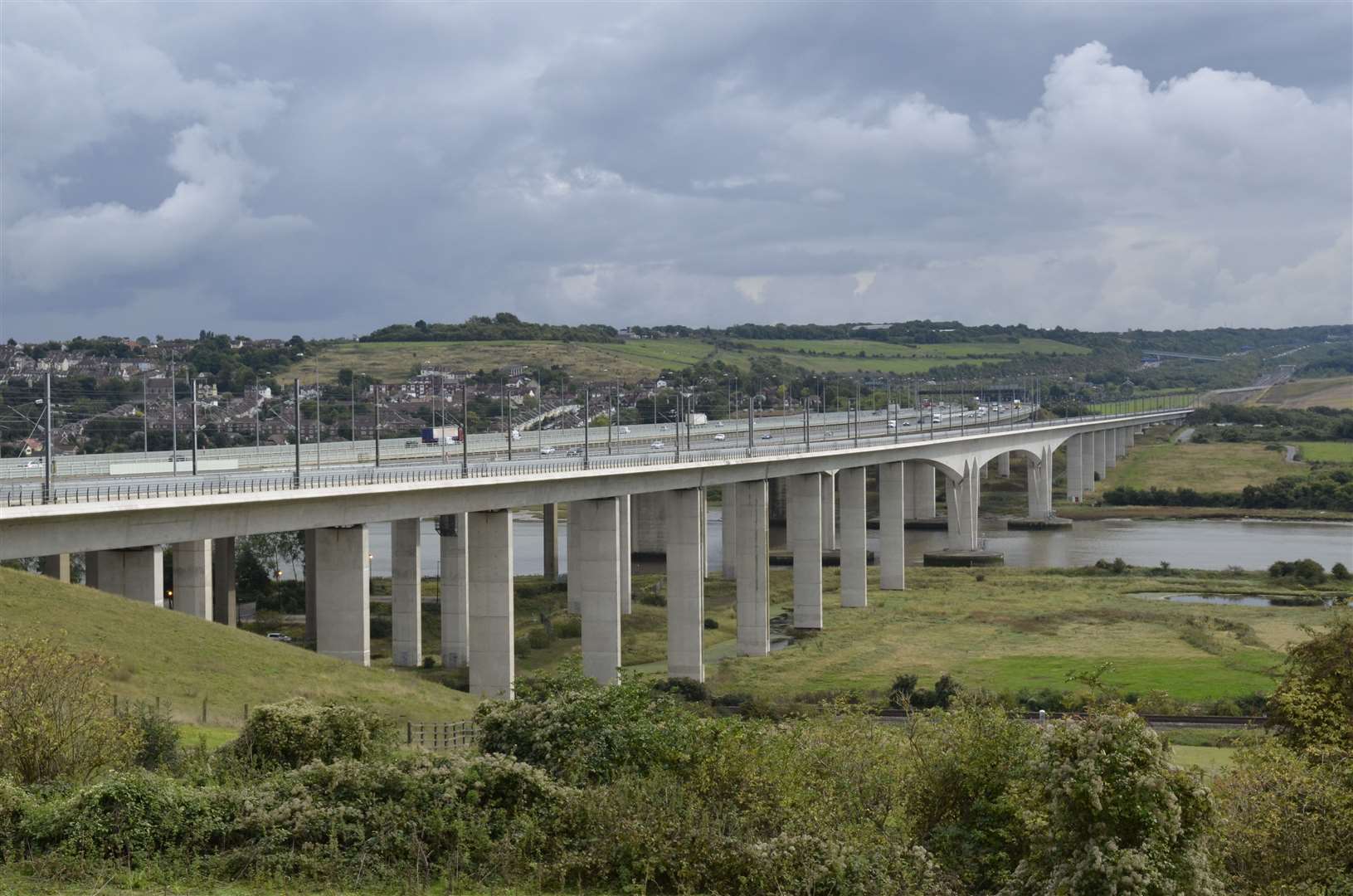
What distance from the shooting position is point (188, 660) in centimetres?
4809

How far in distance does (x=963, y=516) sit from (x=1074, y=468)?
53.9m

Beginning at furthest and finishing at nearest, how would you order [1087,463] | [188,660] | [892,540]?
1. [1087,463]
2. [892,540]
3. [188,660]

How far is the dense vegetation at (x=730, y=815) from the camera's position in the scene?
21891mm

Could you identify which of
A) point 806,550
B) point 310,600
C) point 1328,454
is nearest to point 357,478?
point 310,600

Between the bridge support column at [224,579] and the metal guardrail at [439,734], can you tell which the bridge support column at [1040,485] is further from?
the metal guardrail at [439,734]

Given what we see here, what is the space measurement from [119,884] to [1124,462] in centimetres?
18872

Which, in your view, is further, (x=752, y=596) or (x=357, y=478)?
(x=752, y=596)

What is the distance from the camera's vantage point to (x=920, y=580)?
108562 millimetres

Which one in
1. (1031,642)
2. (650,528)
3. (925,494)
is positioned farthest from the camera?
(925,494)

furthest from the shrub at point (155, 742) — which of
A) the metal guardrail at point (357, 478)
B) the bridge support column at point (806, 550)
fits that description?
the bridge support column at point (806, 550)

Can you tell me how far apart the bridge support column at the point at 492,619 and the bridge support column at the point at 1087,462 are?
125m

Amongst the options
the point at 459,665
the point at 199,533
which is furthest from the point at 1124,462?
the point at 199,533

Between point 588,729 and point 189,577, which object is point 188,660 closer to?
point 189,577

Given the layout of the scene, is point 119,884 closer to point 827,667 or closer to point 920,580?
point 827,667
